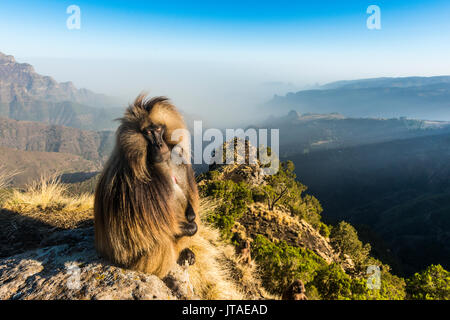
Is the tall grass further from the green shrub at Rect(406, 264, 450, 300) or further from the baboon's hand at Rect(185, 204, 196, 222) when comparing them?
the green shrub at Rect(406, 264, 450, 300)

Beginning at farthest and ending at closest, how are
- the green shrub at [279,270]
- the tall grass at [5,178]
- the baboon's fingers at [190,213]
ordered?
the tall grass at [5,178], the green shrub at [279,270], the baboon's fingers at [190,213]

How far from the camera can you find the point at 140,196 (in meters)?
3.49

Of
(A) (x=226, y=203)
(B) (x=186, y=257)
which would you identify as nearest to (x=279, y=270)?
(B) (x=186, y=257)

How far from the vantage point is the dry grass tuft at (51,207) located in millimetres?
6210

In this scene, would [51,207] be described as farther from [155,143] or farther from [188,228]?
[155,143]

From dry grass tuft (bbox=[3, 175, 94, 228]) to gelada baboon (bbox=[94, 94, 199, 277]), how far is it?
3.28 metres

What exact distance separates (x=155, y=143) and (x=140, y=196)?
852 millimetres

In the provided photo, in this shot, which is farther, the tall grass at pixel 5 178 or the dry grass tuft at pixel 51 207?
the tall grass at pixel 5 178

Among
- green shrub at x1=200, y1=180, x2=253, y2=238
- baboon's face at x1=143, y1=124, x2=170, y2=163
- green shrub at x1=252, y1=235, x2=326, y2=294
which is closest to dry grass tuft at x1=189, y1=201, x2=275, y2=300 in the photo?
green shrub at x1=252, y1=235, x2=326, y2=294

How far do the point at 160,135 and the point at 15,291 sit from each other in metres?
2.83

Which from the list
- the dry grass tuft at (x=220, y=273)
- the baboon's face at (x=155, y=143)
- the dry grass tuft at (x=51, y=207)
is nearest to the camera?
the baboon's face at (x=155, y=143)

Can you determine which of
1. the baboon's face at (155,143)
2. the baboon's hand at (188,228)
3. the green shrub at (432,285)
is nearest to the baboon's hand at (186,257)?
the baboon's hand at (188,228)

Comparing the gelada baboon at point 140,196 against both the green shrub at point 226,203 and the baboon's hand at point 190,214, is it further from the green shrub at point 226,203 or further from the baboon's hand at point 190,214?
the green shrub at point 226,203
